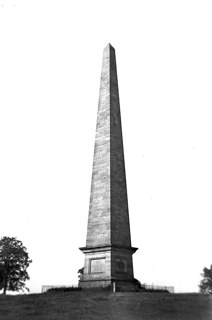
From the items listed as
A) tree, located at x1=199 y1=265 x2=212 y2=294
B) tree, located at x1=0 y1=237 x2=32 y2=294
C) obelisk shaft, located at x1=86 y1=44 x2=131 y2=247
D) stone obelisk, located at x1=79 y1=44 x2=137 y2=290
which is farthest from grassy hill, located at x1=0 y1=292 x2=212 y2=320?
tree, located at x1=199 y1=265 x2=212 y2=294

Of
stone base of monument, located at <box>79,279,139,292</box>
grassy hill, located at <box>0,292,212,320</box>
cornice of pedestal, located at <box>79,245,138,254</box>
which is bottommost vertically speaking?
grassy hill, located at <box>0,292,212,320</box>

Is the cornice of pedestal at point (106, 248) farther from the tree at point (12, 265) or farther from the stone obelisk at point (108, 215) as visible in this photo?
the tree at point (12, 265)

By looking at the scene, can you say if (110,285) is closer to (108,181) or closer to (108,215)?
(108,215)

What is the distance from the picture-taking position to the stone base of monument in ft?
60.2

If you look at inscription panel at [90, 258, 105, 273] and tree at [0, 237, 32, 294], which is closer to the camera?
inscription panel at [90, 258, 105, 273]

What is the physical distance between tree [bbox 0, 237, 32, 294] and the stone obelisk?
2345cm

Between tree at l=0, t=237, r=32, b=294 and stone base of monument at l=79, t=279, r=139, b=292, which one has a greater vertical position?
tree at l=0, t=237, r=32, b=294

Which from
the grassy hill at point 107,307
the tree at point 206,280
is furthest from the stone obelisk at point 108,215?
the tree at point 206,280

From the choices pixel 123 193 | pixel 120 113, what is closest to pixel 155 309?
pixel 123 193

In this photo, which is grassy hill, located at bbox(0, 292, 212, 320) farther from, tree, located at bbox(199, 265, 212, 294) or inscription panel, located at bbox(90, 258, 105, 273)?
tree, located at bbox(199, 265, 212, 294)

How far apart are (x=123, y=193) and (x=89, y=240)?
365cm

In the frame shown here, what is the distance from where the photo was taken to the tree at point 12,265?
40.2 m

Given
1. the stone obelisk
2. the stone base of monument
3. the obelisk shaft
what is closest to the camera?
the stone base of monument

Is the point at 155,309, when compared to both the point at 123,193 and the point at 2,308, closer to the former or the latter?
the point at 2,308
